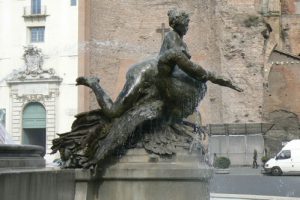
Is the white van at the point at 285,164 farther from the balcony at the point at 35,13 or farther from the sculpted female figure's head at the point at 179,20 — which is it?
the balcony at the point at 35,13

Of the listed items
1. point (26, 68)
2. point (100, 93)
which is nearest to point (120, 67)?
point (26, 68)

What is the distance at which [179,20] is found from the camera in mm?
5281

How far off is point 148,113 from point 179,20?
0.98 metres

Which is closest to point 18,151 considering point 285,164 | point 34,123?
point 285,164

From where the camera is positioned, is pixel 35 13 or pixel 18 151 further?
pixel 35 13

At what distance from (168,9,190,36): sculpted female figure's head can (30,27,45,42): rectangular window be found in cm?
3561

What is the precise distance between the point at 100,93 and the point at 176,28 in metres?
0.95

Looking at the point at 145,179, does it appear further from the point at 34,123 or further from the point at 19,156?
the point at 34,123

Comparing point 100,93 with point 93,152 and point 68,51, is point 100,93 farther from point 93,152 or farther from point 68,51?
point 68,51

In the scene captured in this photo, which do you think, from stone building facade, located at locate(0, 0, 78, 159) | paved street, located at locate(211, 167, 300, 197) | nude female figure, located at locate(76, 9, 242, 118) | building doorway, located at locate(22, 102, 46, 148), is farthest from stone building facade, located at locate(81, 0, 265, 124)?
nude female figure, located at locate(76, 9, 242, 118)

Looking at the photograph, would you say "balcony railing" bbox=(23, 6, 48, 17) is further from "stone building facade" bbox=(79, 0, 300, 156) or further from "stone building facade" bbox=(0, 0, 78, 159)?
"stone building facade" bbox=(79, 0, 300, 156)

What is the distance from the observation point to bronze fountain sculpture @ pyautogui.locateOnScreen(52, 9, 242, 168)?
486 centimetres

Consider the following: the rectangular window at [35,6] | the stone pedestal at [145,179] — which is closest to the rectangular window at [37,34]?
the rectangular window at [35,6]

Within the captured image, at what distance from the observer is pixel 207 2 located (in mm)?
38938
